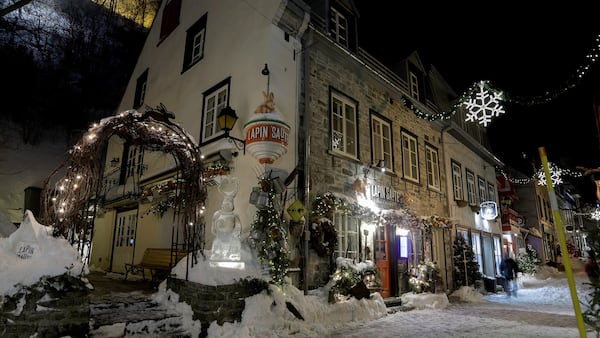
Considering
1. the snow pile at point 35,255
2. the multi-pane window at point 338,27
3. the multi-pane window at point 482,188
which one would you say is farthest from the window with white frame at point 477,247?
the snow pile at point 35,255

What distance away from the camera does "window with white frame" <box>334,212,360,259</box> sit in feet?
28.8

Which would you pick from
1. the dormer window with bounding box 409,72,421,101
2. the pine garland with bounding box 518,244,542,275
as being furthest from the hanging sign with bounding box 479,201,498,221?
the dormer window with bounding box 409,72,421,101

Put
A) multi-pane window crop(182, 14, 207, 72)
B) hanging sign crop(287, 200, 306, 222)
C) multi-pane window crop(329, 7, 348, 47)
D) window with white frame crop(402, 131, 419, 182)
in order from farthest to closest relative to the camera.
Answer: window with white frame crop(402, 131, 419, 182) → multi-pane window crop(182, 14, 207, 72) → multi-pane window crop(329, 7, 348, 47) → hanging sign crop(287, 200, 306, 222)

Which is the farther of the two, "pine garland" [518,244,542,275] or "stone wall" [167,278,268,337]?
"pine garland" [518,244,542,275]

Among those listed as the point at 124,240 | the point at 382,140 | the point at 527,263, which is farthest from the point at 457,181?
the point at 124,240

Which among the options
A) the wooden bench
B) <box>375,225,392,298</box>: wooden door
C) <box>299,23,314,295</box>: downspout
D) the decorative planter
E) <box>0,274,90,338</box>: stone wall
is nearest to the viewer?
<box>0,274,90,338</box>: stone wall

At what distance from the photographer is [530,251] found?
22.7 m

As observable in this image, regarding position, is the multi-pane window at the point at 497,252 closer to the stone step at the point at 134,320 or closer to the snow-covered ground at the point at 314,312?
the snow-covered ground at the point at 314,312

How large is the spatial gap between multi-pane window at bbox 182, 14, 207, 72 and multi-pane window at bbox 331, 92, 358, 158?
481cm

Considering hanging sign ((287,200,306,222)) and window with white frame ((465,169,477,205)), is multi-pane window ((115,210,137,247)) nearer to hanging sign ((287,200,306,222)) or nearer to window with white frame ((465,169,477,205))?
hanging sign ((287,200,306,222))

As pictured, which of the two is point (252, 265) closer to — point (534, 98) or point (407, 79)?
point (534, 98)

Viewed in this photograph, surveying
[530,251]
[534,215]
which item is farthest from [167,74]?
[534,215]

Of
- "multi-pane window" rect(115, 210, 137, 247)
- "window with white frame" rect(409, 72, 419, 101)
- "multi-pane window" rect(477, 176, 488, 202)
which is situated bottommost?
"multi-pane window" rect(115, 210, 137, 247)

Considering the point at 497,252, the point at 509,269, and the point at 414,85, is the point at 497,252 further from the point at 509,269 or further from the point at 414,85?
the point at 414,85
